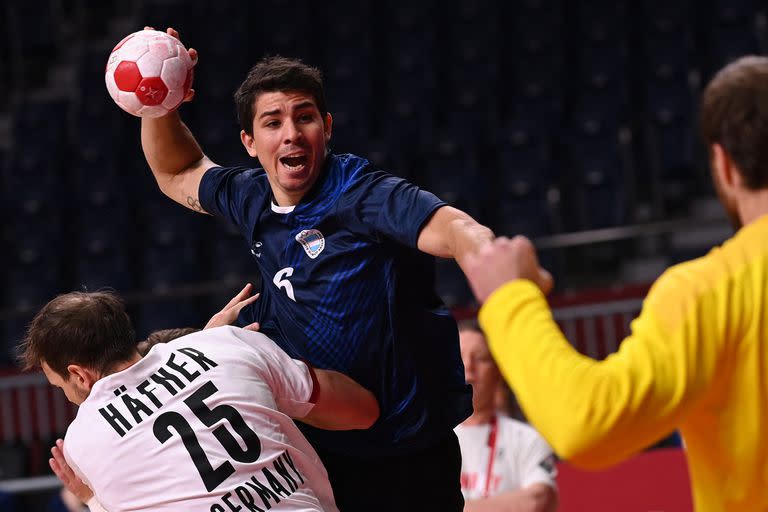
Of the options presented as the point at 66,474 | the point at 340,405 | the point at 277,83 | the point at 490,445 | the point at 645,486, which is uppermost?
the point at 277,83

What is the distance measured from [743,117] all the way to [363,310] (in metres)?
1.79

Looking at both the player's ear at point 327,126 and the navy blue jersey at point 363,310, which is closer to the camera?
the navy blue jersey at point 363,310

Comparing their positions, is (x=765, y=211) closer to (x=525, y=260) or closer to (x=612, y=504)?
(x=525, y=260)

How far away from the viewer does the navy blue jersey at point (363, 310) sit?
3.39m

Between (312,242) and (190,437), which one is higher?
(312,242)

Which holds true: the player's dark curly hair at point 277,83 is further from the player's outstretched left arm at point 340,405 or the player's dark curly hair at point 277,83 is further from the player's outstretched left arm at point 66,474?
the player's outstretched left arm at point 66,474

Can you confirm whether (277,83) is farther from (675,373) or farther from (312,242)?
(675,373)

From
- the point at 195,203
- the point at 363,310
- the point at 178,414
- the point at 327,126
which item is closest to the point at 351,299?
the point at 363,310

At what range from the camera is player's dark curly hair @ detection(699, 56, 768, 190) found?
1764 mm

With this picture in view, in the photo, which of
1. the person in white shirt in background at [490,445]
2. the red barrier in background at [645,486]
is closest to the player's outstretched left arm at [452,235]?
the person in white shirt in background at [490,445]

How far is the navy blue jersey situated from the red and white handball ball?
1.79 ft

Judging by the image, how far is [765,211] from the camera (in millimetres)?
1822

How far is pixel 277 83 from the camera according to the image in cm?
354

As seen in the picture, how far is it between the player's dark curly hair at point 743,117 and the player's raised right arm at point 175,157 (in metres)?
2.47
